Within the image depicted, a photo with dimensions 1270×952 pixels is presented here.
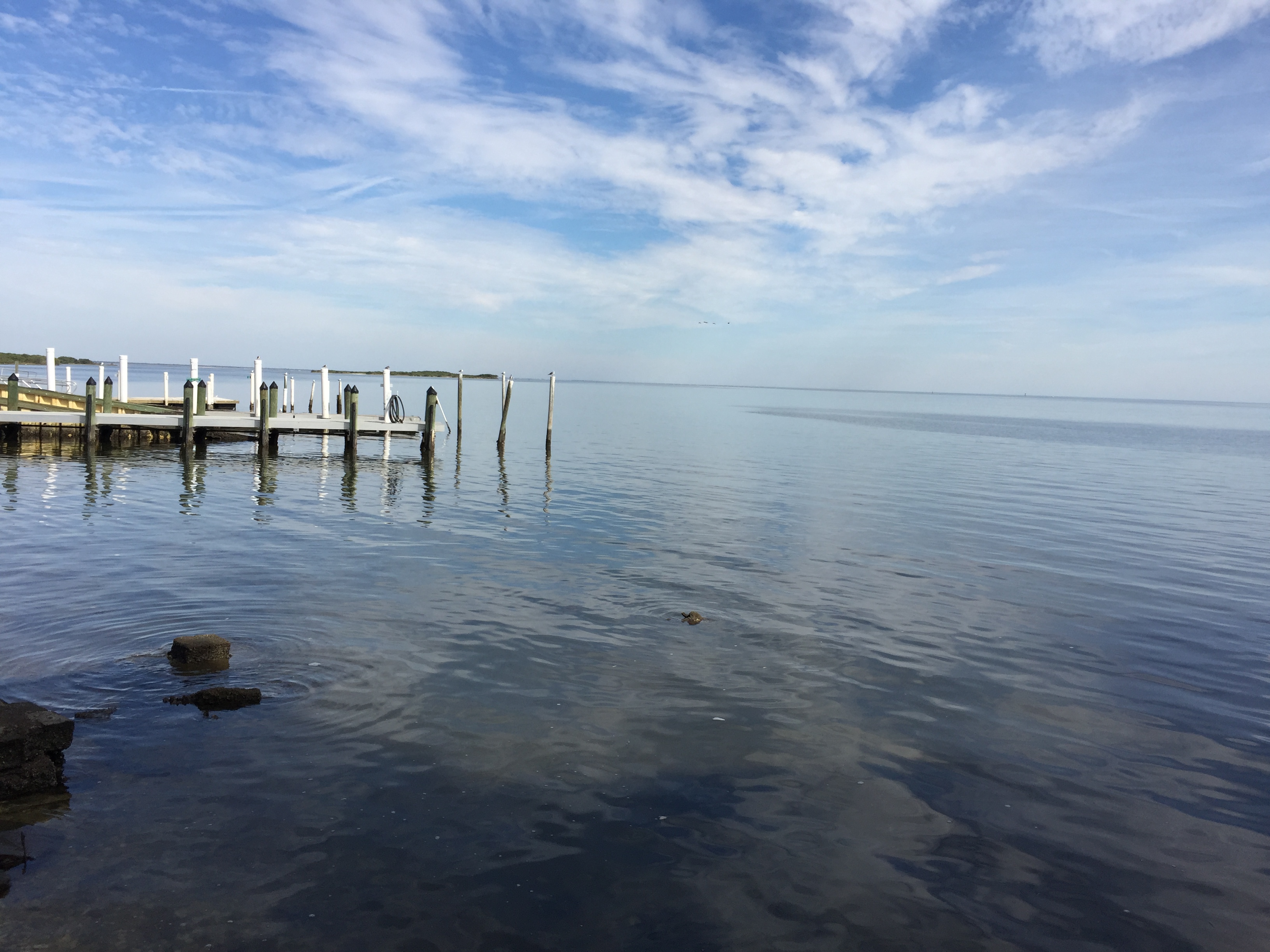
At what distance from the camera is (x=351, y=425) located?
109 feet

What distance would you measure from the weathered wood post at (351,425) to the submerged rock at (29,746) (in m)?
26.5

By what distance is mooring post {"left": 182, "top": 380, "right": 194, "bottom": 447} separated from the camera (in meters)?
31.2

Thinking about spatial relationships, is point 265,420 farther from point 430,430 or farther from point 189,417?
point 430,430

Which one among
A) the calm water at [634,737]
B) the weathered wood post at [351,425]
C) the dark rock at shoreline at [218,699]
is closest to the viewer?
the calm water at [634,737]

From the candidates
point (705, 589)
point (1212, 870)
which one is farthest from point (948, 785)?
point (705, 589)

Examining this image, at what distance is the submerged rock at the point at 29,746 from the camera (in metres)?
6.53

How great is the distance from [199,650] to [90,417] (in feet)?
87.2

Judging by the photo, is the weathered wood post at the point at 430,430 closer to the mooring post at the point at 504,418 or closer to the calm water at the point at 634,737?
the mooring post at the point at 504,418

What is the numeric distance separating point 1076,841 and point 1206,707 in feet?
14.3

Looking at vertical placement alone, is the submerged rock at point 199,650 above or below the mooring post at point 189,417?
below

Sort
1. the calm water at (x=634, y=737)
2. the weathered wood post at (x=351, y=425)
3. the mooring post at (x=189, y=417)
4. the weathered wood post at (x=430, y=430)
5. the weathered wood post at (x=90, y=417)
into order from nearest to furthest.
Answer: the calm water at (x=634, y=737), the weathered wood post at (x=90, y=417), the mooring post at (x=189, y=417), the weathered wood post at (x=351, y=425), the weathered wood post at (x=430, y=430)

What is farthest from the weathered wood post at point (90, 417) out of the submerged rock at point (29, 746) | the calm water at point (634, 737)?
the submerged rock at point (29, 746)

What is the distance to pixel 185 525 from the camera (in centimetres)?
1833

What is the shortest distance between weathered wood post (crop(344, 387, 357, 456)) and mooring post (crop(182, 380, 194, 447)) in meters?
5.61
